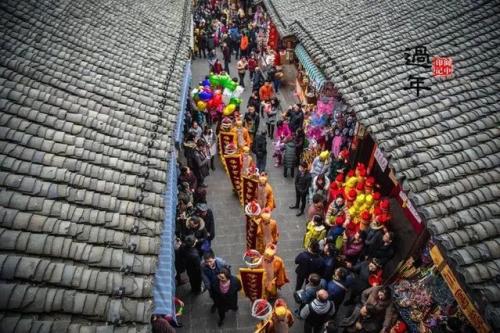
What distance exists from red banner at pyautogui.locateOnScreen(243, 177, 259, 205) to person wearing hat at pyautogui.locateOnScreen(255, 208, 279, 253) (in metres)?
1.32

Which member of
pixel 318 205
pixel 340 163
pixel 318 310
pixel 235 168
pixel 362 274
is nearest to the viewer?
pixel 318 310

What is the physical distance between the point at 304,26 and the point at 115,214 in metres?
12.2

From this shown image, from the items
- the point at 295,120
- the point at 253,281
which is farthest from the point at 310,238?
the point at 295,120

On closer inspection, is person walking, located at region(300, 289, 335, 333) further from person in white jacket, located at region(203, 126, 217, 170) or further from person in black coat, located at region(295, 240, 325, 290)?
person in white jacket, located at region(203, 126, 217, 170)

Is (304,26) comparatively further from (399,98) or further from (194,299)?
(194,299)

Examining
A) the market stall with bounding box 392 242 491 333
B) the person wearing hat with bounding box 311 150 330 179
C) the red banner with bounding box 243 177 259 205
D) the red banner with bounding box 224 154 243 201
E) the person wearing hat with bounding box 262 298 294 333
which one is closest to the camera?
the market stall with bounding box 392 242 491 333

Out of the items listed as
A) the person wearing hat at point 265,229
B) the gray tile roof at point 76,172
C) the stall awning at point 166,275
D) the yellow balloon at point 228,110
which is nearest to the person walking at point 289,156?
the yellow balloon at point 228,110

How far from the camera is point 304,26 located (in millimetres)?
14273

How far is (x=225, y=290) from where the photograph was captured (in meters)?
8.02

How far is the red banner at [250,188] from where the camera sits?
415 inches

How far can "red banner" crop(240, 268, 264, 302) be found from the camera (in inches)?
313

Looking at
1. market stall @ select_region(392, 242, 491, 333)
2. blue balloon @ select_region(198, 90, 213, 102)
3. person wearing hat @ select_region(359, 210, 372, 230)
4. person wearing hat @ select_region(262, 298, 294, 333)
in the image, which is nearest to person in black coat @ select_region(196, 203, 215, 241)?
person wearing hat @ select_region(262, 298, 294, 333)

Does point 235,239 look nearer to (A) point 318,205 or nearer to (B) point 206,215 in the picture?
(B) point 206,215

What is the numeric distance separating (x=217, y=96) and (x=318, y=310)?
1078cm
